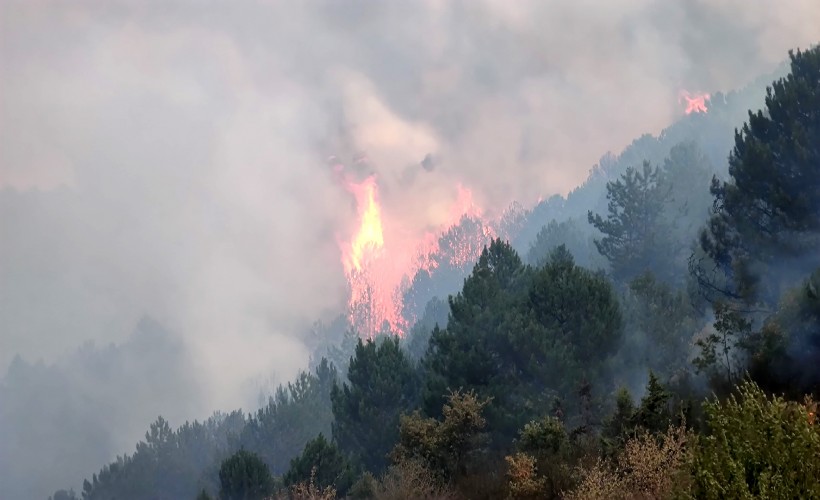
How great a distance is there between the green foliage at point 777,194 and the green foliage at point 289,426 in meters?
58.1

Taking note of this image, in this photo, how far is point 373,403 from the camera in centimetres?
3769

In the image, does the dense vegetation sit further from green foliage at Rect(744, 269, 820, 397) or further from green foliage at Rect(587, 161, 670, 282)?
green foliage at Rect(587, 161, 670, 282)

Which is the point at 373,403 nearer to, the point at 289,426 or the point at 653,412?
the point at 653,412

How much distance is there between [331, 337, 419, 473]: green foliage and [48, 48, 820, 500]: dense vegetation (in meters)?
0.13

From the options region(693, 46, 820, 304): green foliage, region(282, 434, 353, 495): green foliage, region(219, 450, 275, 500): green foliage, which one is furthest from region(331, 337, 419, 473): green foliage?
region(693, 46, 820, 304): green foliage

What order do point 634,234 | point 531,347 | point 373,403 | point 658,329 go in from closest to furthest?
1. point 531,347
2. point 658,329
3. point 373,403
4. point 634,234

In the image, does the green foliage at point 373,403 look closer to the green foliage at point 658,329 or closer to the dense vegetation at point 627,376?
the dense vegetation at point 627,376

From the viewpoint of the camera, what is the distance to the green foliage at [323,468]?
3186cm

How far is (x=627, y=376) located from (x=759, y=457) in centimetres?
2850

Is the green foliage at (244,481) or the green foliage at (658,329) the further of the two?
the green foliage at (244,481)

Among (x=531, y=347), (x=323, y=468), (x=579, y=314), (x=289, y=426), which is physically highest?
(x=289, y=426)

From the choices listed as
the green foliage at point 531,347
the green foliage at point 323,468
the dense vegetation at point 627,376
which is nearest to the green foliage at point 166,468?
the green foliage at point 323,468

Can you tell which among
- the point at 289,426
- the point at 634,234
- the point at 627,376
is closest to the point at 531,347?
the point at 627,376

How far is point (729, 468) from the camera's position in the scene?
657 cm
